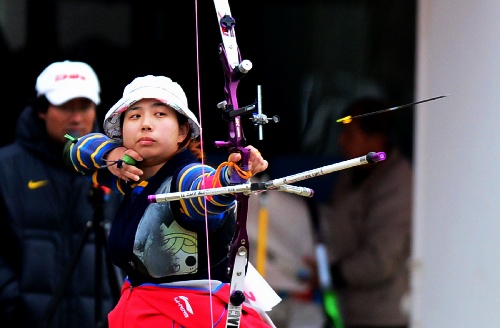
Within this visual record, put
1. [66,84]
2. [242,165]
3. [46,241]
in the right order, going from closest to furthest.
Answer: [242,165]
[66,84]
[46,241]

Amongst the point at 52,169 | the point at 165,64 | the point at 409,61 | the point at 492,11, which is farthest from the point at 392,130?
the point at 52,169

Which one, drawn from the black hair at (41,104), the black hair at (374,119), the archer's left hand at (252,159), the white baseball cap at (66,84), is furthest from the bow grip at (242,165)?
the black hair at (374,119)

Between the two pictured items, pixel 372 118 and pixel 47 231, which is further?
pixel 372 118

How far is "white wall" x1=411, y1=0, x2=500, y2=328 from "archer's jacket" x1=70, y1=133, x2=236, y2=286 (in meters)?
1.64

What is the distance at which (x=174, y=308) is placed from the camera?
2697 millimetres

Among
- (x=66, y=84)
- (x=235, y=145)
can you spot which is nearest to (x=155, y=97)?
(x=235, y=145)

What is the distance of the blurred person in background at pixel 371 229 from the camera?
5.33 m

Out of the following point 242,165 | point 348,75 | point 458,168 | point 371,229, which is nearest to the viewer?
point 242,165

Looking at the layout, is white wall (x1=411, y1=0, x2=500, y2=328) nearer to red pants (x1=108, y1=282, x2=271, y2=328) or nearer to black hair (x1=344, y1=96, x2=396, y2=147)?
black hair (x1=344, y1=96, x2=396, y2=147)

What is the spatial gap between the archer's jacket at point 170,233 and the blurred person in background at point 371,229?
2.62 m

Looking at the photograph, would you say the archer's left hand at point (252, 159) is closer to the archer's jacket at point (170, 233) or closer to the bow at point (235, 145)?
the bow at point (235, 145)

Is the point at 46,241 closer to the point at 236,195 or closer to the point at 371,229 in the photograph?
the point at 236,195

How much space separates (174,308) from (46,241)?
1.35 metres

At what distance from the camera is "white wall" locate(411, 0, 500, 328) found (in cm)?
414
